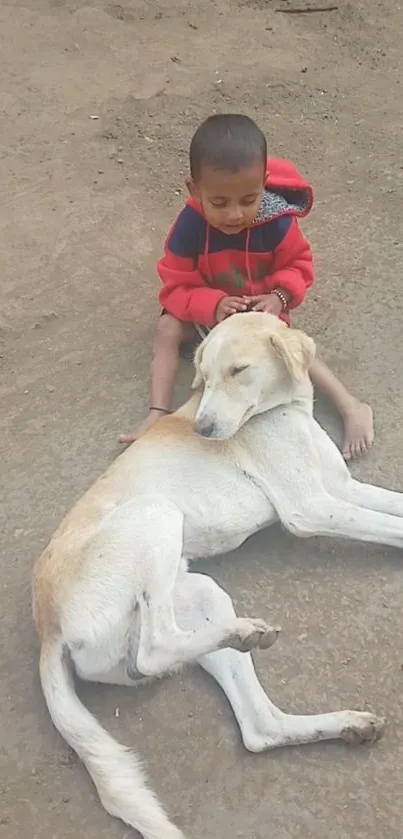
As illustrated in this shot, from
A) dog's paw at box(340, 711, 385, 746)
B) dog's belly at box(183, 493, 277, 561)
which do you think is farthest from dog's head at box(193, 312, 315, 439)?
dog's paw at box(340, 711, 385, 746)

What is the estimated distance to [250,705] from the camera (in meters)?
2.64

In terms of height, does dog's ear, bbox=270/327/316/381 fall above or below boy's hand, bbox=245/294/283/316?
above

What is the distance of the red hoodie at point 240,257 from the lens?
11.7 ft

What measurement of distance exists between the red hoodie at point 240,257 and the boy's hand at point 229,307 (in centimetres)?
4

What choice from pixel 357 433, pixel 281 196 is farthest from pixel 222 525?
pixel 281 196

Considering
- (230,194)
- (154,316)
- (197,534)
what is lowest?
(154,316)

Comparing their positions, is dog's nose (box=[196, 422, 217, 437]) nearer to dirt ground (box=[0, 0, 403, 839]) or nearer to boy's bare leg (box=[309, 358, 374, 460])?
dirt ground (box=[0, 0, 403, 839])

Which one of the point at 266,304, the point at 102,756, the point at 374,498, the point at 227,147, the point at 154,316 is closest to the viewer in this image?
the point at 102,756

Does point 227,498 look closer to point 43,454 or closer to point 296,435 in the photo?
point 296,435

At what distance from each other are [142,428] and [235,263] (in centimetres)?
68

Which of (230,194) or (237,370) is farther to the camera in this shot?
(230,194)

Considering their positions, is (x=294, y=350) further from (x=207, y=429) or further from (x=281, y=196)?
(x=281, y=196)

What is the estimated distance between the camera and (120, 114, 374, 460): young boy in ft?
11.0

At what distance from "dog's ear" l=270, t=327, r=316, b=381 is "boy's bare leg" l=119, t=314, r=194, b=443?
723 millimetres
